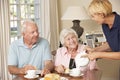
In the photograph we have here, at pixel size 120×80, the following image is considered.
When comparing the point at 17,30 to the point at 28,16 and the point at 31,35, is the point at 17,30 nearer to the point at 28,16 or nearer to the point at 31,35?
the point at 28,16

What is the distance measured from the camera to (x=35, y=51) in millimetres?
2654

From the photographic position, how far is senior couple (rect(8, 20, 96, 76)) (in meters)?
2.58

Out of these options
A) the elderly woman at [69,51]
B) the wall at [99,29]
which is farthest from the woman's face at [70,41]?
the wall at [99,29]

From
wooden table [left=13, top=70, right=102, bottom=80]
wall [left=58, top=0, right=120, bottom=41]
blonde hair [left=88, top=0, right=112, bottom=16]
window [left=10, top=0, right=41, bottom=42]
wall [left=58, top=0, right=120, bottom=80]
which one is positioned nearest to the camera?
blonde hair [left=88, top=0, right=112, bottom=16]

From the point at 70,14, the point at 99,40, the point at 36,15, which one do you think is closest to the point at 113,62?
the point at 99,40

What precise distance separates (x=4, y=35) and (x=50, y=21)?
2.45 ft

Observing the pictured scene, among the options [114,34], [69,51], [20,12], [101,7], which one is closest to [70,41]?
[69,51]

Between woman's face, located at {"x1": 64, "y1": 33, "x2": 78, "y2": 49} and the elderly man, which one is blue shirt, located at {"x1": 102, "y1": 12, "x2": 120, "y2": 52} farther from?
the elderly man

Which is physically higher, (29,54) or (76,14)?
(76,14)

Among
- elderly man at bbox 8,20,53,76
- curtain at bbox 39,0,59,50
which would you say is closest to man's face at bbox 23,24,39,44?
elderly man at bbox 8,20,53,76

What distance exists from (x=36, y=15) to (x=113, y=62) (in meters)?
1.36

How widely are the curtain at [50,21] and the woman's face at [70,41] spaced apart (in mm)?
971

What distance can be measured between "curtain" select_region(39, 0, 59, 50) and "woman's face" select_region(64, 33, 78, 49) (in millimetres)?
971

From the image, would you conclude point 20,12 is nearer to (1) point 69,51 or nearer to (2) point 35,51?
(2) point 35,51
